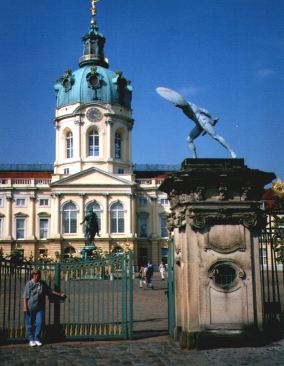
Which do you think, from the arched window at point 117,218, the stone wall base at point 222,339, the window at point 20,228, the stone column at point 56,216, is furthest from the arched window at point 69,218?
the stone wall base at point 222,339

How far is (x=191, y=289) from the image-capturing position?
31.7ft

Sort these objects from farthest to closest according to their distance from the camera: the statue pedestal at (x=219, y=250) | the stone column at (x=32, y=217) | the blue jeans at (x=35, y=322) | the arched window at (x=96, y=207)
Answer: the stone column at (x=32, y=217), the arched window at (x=96, y=207), the blue jeans at (x=35, y=322), the statue pedestal at (x=219, y=250)

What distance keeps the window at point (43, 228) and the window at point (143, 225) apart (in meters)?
10.6

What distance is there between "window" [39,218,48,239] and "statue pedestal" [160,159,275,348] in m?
49.0

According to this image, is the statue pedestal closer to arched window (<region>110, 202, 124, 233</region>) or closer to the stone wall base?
the stone wall base

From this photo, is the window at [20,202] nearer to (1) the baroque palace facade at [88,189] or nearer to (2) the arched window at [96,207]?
(1) the baroque palace facade at [88,189]

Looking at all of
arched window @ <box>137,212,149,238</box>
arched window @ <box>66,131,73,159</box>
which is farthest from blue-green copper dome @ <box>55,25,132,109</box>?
arched window @ <box>137,212,149,238</box>

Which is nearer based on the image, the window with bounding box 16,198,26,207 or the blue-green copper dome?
the window with bounding box 16,198,26,207

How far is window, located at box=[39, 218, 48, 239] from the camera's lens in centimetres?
5741

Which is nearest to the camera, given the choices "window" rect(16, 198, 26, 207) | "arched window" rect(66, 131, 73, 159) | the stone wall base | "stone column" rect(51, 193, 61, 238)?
the stone wall base

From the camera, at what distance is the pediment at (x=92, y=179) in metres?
54.8

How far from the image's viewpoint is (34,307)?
10109 mm

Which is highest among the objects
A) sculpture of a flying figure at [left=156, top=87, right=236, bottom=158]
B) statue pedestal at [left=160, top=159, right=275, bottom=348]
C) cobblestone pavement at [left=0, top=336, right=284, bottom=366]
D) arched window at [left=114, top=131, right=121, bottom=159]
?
arched window at [left=114, top=131, right=121, bottom=159]

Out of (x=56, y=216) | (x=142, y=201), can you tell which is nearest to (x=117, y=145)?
(x=142, y=201)
